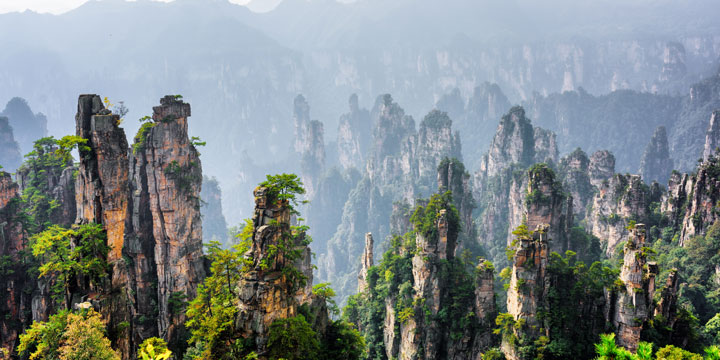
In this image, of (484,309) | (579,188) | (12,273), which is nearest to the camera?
(12,273)

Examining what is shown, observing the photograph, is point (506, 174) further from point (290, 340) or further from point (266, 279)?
point (290, 340)

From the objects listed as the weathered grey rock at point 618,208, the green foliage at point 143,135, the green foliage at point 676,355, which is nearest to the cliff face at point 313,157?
the weathered grey rock at point 618,208

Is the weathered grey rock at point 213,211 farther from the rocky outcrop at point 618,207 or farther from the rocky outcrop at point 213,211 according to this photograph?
the rocky outcrop at point 618,207

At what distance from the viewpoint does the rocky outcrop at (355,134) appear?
452 feet

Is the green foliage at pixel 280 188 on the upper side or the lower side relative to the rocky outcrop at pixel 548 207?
lower

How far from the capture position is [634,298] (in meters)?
23.9

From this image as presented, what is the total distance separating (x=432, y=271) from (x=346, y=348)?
12.3m

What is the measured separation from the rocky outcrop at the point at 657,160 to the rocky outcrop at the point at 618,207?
154ft

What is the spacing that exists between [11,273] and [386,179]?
282ft

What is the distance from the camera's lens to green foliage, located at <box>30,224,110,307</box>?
59.5ft

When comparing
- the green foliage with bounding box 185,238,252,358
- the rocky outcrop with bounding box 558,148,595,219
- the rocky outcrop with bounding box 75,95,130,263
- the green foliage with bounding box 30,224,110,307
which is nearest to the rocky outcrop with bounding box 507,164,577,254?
the rocky outcrop with bounding box 558,148,595,219

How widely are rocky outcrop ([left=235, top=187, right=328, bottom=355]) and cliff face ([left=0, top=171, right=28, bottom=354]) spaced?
1578 centimetres

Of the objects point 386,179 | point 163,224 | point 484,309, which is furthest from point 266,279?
point 386,179

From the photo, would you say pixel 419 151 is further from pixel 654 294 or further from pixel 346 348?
pixel 346 348
